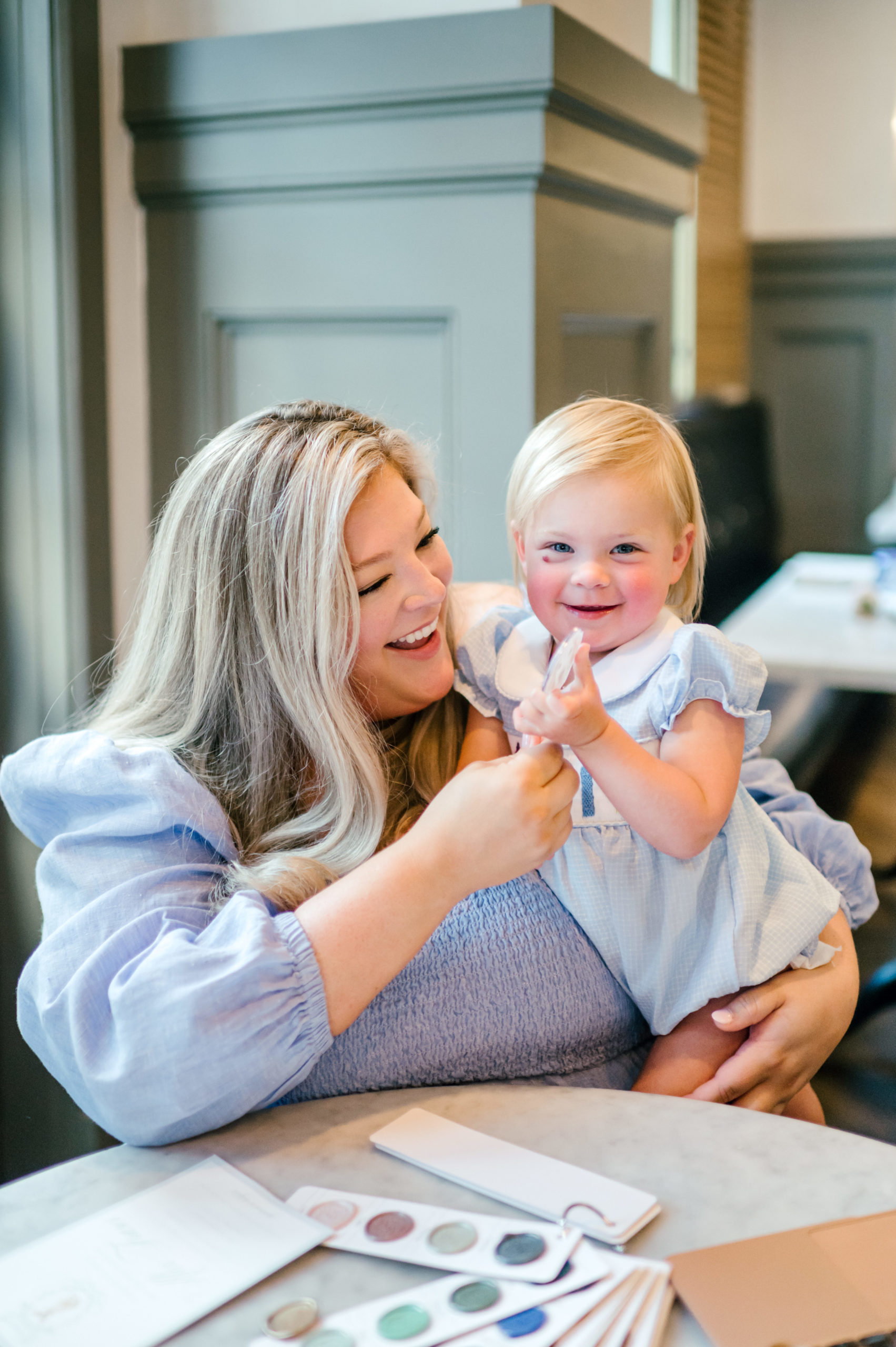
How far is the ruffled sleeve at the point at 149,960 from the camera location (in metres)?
0.95

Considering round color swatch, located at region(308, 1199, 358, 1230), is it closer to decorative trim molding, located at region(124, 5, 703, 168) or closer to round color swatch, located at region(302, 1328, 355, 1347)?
round color swatch, located at region(302, 1328, 355, 1347)

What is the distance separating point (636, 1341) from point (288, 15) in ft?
6.00

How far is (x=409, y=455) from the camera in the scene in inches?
52.6

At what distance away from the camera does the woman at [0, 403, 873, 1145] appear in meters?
0.98

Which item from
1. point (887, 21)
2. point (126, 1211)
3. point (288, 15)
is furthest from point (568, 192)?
point (887, 21)

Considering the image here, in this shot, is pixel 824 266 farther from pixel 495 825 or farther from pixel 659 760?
pixel 495 825

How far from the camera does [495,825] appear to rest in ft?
3.40

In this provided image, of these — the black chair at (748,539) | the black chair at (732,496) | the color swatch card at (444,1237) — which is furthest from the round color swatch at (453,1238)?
the black chair at (732,496)

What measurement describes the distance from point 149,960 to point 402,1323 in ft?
1.13

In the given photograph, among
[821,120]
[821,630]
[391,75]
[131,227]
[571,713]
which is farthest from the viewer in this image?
[821,120]

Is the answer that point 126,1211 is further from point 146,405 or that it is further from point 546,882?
point 146,405

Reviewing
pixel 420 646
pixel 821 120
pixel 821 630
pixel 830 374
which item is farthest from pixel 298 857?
pixel 821 120

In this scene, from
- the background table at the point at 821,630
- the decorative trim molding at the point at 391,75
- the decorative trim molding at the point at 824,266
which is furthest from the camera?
the decorative trim molding at the point at 824,266

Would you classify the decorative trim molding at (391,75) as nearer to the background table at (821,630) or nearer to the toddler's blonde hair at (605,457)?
the toddler's blonde hair at (605,457)
